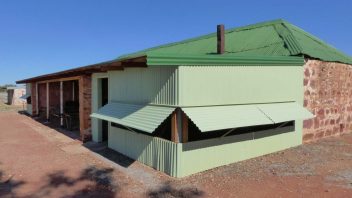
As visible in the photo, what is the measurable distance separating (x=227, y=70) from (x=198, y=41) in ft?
26.6

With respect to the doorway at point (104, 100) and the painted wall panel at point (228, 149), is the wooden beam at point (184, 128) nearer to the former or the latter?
the painted wall panel at point (228, 149)

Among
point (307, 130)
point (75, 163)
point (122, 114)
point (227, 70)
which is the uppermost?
point (227, 70)

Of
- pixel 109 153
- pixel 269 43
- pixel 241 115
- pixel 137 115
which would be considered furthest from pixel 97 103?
pixel 269 43

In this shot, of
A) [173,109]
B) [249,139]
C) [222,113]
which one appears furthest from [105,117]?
[249,139]

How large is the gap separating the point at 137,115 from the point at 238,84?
294cm

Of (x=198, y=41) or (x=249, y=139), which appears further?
(x=198, y=41)

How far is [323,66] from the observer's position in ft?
37.7

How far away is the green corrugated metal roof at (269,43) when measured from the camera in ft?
35.5

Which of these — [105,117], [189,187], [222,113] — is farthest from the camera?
[105,117]

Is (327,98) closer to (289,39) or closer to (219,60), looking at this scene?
(289,39)

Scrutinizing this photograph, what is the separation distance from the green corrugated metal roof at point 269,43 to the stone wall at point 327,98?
1.41 feet

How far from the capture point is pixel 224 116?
7.68 metres

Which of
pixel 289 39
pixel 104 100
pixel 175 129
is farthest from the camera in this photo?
pixel 104 100

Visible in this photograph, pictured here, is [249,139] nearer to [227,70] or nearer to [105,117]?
[227,70]
